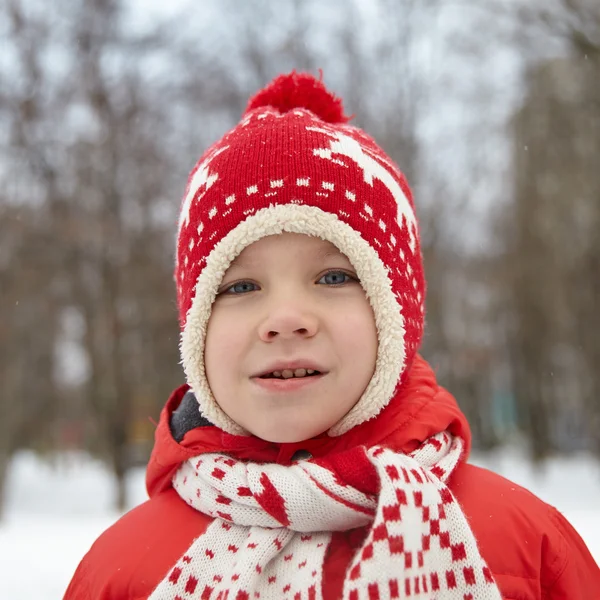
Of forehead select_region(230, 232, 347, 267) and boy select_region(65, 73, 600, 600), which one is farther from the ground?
forehead select_region(230, 232, 347, 267)

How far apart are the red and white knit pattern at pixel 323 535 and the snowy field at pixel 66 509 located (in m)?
2.26

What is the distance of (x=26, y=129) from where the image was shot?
10.6 metres

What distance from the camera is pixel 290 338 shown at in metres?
1.50

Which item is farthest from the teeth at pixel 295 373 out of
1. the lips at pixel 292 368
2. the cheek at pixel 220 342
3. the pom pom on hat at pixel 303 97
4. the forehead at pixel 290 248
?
the pom pom on hat at pixel 303 97

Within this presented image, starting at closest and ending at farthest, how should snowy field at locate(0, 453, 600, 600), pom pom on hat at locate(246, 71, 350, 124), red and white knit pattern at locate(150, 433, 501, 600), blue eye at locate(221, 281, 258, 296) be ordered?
red and white knit pattern at locate(150, 433, 501, 600)
blue eye at locate(221, 281, 258, 296)
pom pom on hat at locate(246, 71, 350, 124)
snowy field at locate(0, 453, 600, 600)

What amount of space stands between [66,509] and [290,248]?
12.2 metres

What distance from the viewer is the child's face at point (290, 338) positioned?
1.51 m

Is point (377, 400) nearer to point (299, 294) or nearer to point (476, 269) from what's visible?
point (299, 294)

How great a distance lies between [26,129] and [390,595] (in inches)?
424

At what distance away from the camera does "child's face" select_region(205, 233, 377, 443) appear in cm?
151

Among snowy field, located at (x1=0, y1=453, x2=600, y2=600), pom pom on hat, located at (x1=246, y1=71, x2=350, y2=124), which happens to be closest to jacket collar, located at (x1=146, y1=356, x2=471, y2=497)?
pom pom on hat, located at (x1=246, y1=71, x2=350, y2=124)

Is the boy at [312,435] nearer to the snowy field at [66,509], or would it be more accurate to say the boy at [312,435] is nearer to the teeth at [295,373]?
the teeth at [295,373]

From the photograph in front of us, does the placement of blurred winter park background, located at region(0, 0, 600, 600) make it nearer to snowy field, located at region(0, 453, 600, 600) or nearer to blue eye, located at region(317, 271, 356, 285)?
snowy field, located at region(0, 453, 600, 600)

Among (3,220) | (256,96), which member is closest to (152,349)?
(3,220)
